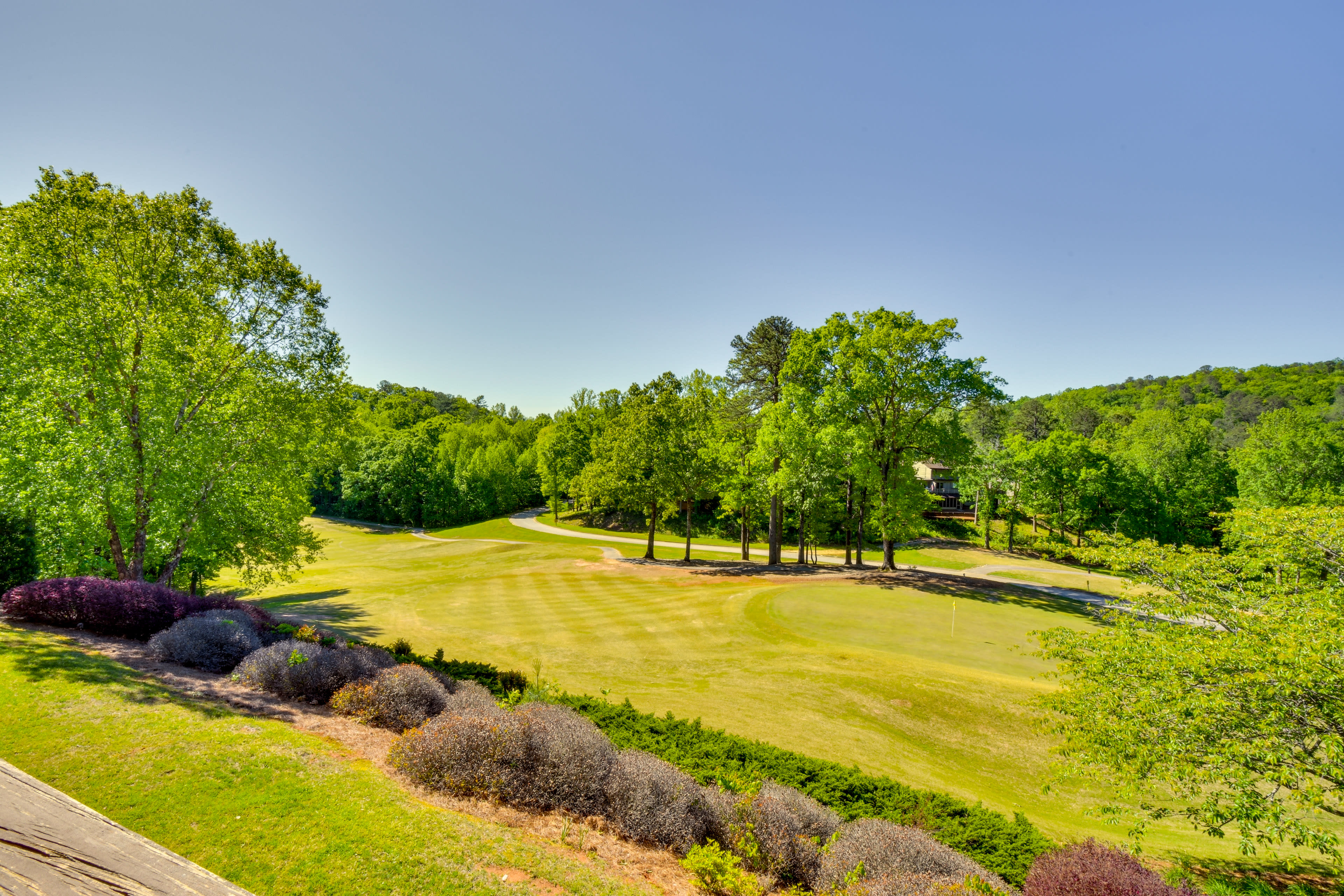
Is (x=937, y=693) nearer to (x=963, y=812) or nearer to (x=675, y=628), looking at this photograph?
(x=963, y=812)

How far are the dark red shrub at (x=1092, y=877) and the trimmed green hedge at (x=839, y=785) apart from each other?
0.52m

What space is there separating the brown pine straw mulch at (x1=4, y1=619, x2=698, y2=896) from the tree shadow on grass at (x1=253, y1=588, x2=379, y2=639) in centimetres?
957

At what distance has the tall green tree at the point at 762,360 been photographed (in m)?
51.4

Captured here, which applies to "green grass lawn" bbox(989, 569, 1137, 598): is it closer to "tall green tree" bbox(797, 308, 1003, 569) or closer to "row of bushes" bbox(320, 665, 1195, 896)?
"tall green tree" bbox(797, 308, 1003, 569)

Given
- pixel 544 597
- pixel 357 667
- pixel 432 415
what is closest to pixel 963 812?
pixel 357 667

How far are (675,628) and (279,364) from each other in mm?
20390

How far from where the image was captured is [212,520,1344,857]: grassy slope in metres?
13.2

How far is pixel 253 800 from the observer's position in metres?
7.28

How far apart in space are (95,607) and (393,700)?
9173mm

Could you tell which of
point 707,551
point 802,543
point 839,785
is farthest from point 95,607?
point 707,551

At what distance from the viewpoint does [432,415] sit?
132m

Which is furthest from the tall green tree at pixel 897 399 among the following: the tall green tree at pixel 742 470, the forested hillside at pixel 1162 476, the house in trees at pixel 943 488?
the house in trees at pixel 943 488

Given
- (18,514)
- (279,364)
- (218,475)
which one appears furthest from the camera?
(279,364)

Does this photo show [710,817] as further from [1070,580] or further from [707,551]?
[1070,580]
